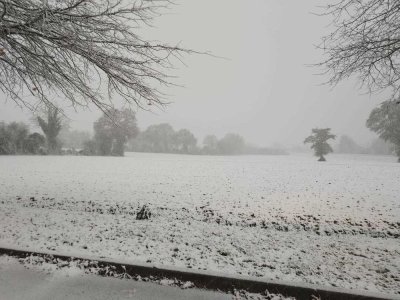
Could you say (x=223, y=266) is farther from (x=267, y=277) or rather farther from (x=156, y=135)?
(x=156, y=135)

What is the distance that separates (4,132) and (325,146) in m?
42.4

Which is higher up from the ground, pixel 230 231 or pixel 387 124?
pixel 387 124

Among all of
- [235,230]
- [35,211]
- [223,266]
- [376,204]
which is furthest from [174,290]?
[376,204]

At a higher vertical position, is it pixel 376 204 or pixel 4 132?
pixel 4 132

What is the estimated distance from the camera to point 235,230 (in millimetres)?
5266

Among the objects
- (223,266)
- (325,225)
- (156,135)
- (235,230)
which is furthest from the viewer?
(156,135)

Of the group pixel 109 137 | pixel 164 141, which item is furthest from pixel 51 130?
pixel 164 141

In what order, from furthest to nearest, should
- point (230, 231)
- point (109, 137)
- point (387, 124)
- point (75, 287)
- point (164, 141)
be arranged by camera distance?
1. point (164, 141)
2. point (109, 137)
3. point (387, 124)
4. point (230, 231)
5. point (75, 287)

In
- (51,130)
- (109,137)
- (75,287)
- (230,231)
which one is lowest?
(75,287)

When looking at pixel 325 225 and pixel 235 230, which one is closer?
pixel 235 230

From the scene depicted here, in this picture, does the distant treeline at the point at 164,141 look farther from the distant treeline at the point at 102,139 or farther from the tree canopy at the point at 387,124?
the tree canopy at the point at 387,124

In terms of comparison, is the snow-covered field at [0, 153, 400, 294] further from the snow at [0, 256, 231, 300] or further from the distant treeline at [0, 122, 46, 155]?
the distant treeline at [0, 122, 46, 155]

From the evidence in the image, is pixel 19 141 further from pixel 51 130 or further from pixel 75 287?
pixel 75 287

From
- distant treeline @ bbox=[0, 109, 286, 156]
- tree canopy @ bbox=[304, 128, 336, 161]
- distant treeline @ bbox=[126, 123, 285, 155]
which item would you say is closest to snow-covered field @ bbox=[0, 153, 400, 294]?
distant treeline @ bbox=[0, 109, 286, 156]
